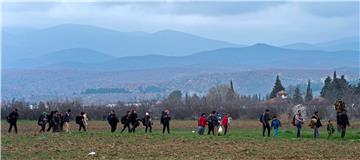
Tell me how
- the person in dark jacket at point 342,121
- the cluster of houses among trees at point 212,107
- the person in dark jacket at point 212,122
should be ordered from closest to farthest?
the person in dark jacket at point 342,121
the person in dark jacket at point 212,122
the cluster of houses among trees at point 212,107

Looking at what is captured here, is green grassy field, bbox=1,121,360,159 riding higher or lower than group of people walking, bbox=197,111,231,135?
lower

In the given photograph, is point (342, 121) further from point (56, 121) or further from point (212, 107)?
point (212, 107)

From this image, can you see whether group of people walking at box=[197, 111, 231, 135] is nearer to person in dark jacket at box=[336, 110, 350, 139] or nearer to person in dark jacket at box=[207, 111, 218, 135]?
person in dark jacket at box=[207, 111, 218, 135]

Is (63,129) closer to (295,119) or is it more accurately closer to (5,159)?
(295,119)

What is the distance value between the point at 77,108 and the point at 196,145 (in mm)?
81452

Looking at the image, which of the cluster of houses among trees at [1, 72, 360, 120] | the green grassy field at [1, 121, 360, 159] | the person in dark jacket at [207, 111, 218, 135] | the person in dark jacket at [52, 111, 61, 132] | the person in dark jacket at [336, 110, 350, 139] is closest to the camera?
the green grassy field at [1, 121, 360, 159]

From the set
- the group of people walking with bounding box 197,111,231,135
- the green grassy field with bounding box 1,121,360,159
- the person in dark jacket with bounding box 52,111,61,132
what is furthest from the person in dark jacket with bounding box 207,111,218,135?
the person in dark jacket with bounding box 52,111,61,132

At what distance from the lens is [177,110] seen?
112938 millimetres

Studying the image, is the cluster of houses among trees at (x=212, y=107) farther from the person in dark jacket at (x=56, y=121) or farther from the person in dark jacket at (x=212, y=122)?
the person in dark jacket at (x=212, y=122)

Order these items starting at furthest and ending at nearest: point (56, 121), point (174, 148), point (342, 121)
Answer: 1. point (56, 121)
2. point (342, 121)
3. point (174, 148)

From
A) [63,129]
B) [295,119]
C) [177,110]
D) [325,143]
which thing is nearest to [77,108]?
[177,110]

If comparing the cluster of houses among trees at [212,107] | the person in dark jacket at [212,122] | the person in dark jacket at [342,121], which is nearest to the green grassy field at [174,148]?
the person in dark jacket at [342,121]

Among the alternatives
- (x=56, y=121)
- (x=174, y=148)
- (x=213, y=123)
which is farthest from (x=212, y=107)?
(x=174, y=148)

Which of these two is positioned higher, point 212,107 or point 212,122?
point 212,107
